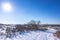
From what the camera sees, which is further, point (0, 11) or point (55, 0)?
point (55, 0)

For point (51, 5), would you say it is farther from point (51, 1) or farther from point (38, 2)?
point (38, 2)

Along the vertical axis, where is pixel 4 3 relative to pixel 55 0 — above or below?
below

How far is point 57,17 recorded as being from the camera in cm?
962

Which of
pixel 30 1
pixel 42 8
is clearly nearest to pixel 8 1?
pixel 30 1

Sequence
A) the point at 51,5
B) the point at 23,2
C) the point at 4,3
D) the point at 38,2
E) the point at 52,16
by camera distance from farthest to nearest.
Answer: the point at 52,16 → the point at 51,5 → the point at 38,2 → the point at 23,2 → the point at 4,3

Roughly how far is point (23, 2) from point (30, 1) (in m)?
0.55

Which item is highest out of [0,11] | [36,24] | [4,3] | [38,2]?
[38,2]

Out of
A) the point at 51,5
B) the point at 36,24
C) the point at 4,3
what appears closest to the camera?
the point at 4,3

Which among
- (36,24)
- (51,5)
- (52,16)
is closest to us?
(51,5)

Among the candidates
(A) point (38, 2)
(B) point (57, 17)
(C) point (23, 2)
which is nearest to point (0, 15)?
(C) point (23, 2)

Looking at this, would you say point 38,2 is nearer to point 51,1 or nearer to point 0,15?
point 51,1

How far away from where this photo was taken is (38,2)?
6.57 metres

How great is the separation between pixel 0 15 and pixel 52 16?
19.1 feet

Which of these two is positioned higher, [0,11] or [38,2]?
[38,2]
